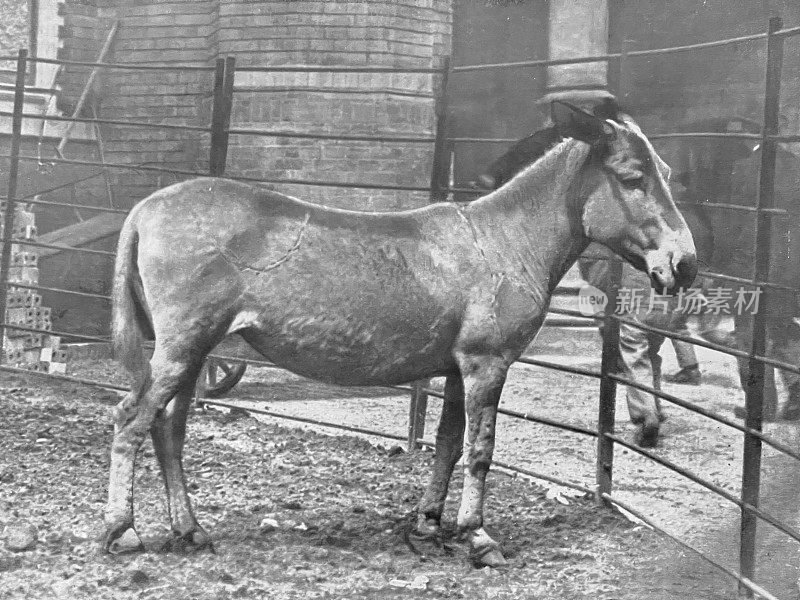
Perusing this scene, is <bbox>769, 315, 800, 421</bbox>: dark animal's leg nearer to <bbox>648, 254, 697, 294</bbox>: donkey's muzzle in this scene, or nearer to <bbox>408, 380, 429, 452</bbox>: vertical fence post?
<bbox>408, 380, 429, 452</bbox>: vertical fence post

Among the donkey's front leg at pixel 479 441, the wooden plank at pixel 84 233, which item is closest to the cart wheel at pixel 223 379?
the wooden plank at pixel 84 233

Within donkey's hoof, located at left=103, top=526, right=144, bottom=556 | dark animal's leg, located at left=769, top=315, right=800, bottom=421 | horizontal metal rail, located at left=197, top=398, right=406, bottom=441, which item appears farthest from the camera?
dark animal's leg, located at left=769, top=315, right=800, bottom=421

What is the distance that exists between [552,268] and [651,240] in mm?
441

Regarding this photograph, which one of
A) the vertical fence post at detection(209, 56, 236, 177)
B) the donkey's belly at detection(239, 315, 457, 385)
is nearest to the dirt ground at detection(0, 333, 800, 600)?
the donkey's belly at detection(239, 315, 457, 385)

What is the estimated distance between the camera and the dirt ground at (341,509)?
3.96 metres

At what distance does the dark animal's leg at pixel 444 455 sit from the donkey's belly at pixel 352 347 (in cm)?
33

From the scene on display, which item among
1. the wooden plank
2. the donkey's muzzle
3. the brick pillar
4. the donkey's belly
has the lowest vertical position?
the donkey's belly

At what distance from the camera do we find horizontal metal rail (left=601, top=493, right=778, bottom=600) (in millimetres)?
3879

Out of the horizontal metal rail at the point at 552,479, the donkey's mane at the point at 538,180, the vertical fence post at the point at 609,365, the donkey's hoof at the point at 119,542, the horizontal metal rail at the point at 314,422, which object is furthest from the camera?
the horizontal metal rail at the point at 314,422

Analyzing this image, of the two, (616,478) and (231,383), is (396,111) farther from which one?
(616,478)

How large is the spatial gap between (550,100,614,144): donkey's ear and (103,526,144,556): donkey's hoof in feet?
7.79

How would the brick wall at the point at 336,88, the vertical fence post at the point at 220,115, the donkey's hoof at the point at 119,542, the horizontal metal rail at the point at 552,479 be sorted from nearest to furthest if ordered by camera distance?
the donkey's hoof at the point at 119,542
the horizontal metal rail at the point at 552,479
the vertical fence post at the point at 220,115
the brick wall at the point at 336,88

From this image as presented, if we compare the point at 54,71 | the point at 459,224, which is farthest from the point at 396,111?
Answer: the point at 459,224

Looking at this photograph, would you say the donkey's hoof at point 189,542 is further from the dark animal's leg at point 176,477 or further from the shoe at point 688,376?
the shoe at point 688,376
